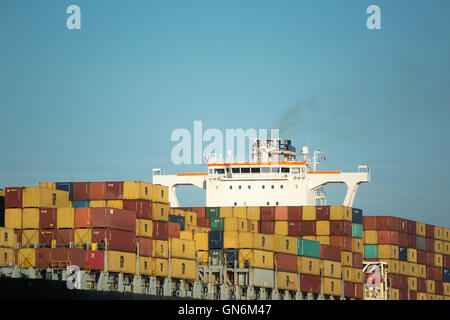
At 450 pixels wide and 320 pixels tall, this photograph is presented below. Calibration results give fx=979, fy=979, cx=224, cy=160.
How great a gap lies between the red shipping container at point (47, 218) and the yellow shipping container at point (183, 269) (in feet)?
30.6

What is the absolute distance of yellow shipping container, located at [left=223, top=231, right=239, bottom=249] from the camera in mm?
77000

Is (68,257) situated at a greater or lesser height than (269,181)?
lesser

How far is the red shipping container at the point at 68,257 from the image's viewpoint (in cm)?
6306

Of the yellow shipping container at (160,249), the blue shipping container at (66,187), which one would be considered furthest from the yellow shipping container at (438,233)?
the blue shipping container at (66,187)

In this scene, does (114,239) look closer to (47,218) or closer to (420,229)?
(47,218)

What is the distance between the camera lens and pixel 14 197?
2724 inches

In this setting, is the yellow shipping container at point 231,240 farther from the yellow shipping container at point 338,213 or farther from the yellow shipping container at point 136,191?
the yellow shipping container at point 338,213

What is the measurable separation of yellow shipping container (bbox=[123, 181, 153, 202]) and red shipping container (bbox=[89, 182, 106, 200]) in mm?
1866

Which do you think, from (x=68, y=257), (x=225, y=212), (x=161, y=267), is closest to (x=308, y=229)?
(x=225, y=212)

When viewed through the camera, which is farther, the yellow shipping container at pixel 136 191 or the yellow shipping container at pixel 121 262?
the yellow shipping container at pixel 136 191

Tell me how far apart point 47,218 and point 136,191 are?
701cm

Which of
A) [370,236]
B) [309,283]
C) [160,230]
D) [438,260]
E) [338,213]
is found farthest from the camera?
[438,260]

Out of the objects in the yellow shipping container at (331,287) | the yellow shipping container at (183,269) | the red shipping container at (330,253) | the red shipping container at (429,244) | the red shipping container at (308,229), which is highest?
the red shipping container at (308,229)

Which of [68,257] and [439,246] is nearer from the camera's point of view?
[68,257]
